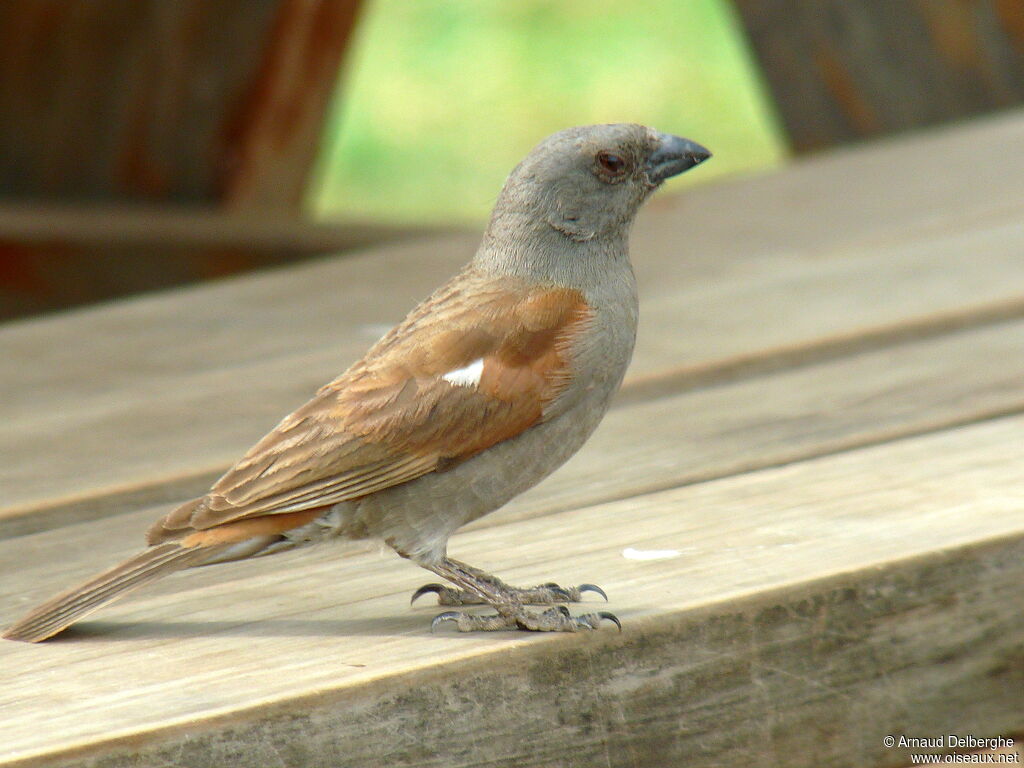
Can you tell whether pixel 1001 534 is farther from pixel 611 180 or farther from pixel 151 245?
pixel 151 245

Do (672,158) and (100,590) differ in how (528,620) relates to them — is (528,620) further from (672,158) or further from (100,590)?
(672,158)

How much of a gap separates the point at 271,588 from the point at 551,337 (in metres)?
0.55

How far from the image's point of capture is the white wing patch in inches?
87.4

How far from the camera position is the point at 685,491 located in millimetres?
2375

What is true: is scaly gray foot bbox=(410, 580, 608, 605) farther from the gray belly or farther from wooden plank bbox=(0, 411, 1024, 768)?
the gray belly

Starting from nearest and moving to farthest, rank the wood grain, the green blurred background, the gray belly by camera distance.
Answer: the gray belly → the wood grain → the green blurred background

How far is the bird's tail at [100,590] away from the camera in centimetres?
190

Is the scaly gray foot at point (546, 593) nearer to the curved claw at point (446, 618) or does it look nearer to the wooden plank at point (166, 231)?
the curved claw at point (446, 618)

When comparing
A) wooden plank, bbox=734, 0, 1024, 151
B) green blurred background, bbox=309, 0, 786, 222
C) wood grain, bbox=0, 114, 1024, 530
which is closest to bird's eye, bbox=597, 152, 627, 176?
wood grain, bbox=0, 114, 1024, 530

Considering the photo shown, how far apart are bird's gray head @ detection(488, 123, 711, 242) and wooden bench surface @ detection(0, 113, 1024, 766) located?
40 cm

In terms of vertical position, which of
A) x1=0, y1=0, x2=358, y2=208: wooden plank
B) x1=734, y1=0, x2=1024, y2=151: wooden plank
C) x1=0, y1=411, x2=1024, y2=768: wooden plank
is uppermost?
x1=0, y1=0, x2=358, y2=208: wooden plank

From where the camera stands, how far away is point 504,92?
1020 cm

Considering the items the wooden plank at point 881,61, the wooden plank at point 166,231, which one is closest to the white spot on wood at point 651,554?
the wooden plank at point 166,231

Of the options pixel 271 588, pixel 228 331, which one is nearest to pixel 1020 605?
pixel 271 588
